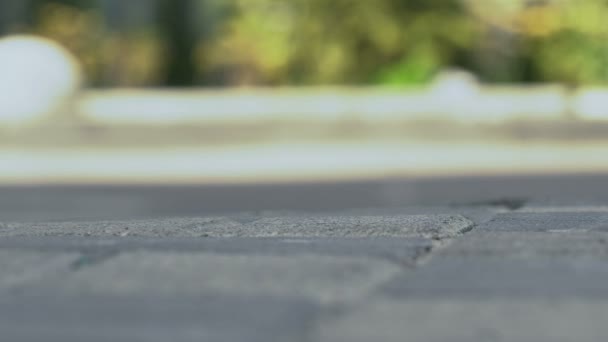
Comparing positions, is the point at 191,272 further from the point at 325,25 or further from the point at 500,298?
the point at 325,25

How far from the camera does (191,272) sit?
2.56 metres

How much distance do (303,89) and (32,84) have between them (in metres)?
3.60

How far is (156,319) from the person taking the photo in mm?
2201

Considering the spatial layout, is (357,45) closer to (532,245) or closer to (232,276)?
(532,245)

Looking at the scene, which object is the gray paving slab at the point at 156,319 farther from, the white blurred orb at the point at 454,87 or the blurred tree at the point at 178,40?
the blurred tree at the point at 178,40

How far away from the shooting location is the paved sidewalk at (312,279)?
83.7 inches

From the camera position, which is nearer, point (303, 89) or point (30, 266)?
point (30, 266)

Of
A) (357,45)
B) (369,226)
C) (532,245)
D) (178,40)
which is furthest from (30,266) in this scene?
(178,40)

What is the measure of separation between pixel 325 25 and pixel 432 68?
5.74 feet

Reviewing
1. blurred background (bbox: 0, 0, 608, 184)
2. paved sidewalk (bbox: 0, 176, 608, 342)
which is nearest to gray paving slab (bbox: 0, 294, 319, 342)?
paved sidewalk (bbox: 0, 176, 608, 342)

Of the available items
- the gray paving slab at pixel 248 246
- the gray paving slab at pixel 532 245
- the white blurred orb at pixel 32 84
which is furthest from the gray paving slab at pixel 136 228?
the white blurred orb at pixel 32 84

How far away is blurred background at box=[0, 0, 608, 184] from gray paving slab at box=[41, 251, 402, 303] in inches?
368

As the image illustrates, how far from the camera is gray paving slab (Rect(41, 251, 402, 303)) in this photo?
2385 mm

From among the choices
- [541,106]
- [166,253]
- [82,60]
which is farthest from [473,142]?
[166,253]
